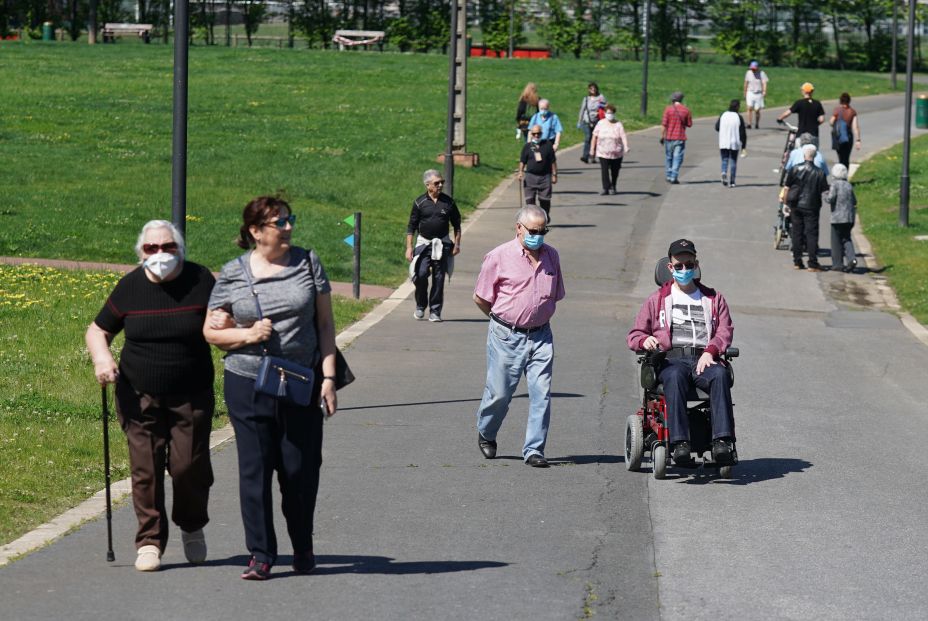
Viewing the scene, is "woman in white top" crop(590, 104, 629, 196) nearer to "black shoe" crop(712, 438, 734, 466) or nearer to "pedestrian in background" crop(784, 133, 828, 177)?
"pedestrian in background" crop(784, 133, 828, 177)

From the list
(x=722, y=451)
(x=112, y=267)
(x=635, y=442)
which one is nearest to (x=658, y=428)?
(x=635, y=442)

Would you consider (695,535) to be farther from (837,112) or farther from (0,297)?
(837,112)

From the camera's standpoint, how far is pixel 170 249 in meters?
7.19

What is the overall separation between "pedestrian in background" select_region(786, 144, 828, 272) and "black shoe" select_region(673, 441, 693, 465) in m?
13.2

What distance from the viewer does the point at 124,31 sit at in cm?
7675

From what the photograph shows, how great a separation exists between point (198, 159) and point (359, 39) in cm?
4785

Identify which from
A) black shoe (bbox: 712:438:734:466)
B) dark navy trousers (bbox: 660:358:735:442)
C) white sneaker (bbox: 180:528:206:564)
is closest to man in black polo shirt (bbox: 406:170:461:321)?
dark navy trousers (bbox: 660:358:735:442)

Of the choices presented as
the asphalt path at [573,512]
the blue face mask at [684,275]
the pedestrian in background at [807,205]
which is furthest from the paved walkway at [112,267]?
the blue face mask at [684,275]

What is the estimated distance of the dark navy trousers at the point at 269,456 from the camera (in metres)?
7.18

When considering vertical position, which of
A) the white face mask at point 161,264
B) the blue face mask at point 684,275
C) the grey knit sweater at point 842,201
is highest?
the white face mask at point 161,264

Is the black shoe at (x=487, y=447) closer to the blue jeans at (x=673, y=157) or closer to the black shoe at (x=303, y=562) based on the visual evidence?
the black shoe at (x=303, y=562)

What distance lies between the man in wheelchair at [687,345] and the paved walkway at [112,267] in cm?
947

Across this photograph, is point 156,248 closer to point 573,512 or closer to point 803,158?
point 573,512

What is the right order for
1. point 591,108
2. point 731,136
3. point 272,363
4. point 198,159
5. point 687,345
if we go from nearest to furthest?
point 272,363
point 687,345
point 731,136
point 198,159
point 591,108
